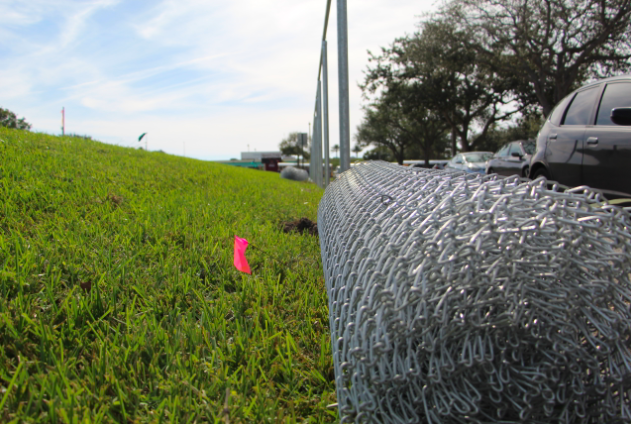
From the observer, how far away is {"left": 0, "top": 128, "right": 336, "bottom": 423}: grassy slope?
5.31 feet

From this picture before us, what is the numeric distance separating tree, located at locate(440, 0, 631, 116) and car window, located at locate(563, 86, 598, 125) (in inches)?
613

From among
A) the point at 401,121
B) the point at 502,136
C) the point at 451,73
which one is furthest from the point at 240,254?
the point at 502,136

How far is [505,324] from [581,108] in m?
5.25

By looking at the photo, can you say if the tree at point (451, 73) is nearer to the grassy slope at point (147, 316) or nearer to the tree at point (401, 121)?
the tree at point (401, 121)

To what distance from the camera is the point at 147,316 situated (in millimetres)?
2236

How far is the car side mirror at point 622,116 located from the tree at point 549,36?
17.0 m

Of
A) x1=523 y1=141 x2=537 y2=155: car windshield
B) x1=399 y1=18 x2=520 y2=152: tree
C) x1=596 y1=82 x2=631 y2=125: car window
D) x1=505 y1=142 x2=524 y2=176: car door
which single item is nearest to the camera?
x1=596 y1=82 x2=631 y2=125: car window

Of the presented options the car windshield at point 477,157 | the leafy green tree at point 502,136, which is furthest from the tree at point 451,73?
the leafy green tree at point 502,136

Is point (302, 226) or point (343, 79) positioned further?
point (343, 79)

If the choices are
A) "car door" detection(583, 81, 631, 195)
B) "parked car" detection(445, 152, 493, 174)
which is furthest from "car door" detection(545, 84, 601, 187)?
"parked car" detection(445, 152, 493, 174)

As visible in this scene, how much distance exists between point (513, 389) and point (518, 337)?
0.17 meters

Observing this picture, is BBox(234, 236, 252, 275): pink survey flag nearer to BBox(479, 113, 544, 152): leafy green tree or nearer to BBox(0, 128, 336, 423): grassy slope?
BBox(0, 128, 336, 423): grassy slope

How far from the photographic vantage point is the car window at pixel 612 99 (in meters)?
4.55

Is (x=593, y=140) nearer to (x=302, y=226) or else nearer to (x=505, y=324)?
(x=302, y=226)
